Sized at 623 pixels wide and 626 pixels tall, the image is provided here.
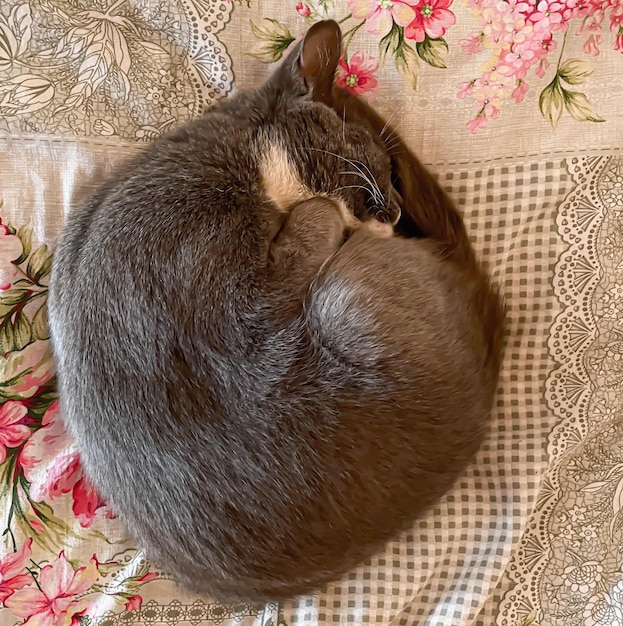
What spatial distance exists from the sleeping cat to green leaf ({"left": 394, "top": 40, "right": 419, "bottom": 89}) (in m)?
0.13

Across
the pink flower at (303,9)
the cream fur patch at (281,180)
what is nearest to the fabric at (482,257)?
the pink flower at (303,9)

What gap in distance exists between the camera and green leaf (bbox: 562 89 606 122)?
1179mm

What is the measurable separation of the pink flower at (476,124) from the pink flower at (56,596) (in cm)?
102

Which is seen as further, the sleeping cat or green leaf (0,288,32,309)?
green leaf (0,288,32,309)

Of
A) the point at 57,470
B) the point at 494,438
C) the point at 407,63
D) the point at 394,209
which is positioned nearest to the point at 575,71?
the point at 407,63

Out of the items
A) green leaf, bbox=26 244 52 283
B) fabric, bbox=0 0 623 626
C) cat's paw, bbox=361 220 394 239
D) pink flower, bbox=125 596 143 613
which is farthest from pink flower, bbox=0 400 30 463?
cat's paw, bbox=361 220 394 239

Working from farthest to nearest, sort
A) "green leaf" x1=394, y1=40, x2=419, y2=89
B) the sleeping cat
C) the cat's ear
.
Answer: "green leaf" x1=394, y1=40, x2=419, y2=89
the cat's ear
the sleeping cat

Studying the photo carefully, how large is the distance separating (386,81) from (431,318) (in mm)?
465

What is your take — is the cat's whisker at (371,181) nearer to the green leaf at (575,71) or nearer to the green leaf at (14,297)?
the green leaf at (575,71)

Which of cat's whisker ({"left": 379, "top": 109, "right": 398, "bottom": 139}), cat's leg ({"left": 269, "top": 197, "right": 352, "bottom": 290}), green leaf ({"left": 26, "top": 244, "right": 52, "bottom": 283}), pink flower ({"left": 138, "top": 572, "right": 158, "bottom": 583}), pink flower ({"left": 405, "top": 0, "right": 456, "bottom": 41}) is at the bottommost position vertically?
pink flower ({"left": 138, "top": 572, "right": 158, "bottom": 583})

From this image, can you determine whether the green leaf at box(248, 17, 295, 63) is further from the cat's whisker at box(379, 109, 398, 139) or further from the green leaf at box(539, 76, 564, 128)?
the green leaf at box(539, 76, 564, 128)

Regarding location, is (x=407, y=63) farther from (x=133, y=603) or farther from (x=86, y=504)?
(x=133, y=603)

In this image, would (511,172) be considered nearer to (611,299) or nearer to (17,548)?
(611,299)

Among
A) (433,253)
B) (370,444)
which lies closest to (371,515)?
(370,444)
